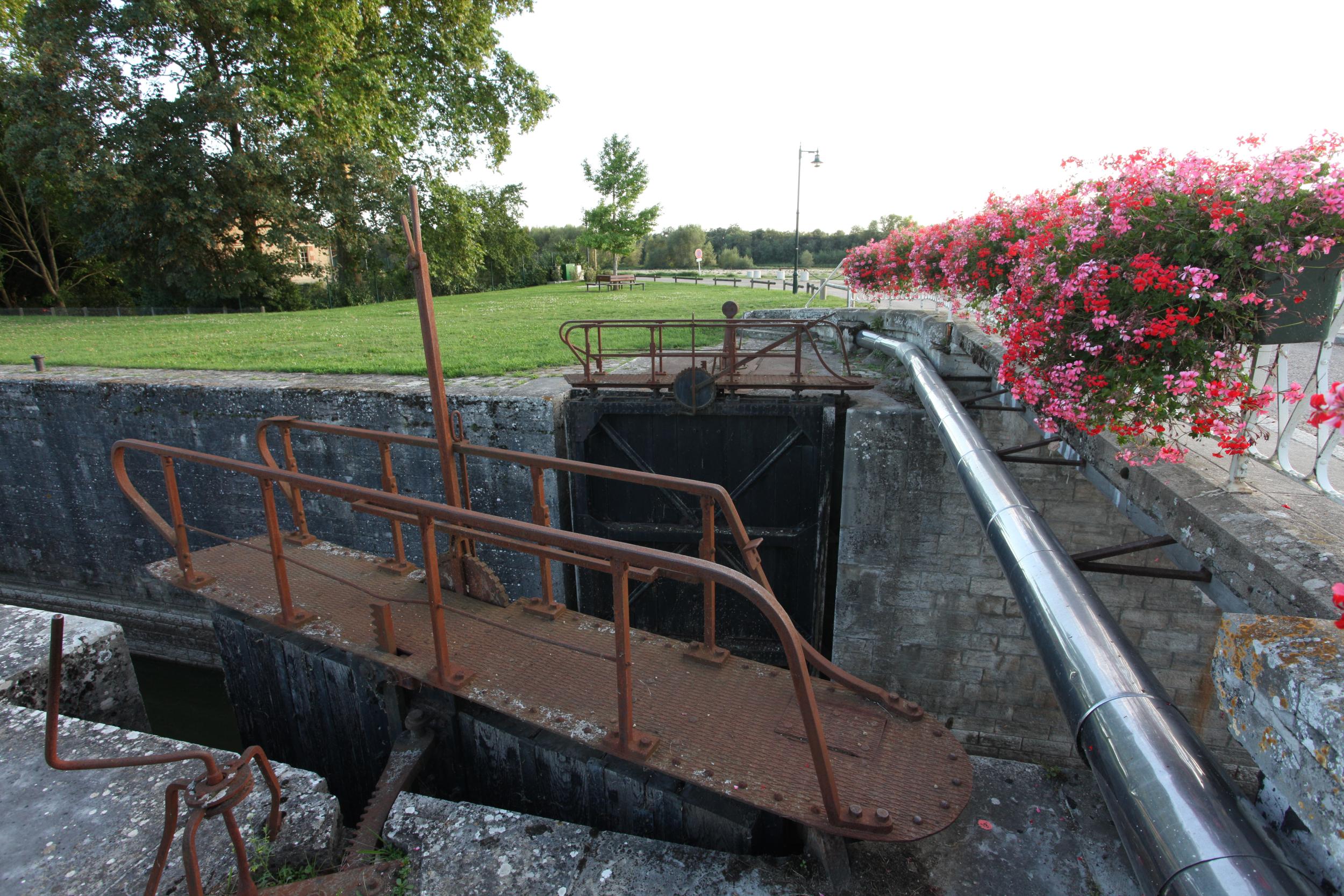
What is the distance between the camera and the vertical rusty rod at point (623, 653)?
95.6 inches

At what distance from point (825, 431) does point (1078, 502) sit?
2.18 m

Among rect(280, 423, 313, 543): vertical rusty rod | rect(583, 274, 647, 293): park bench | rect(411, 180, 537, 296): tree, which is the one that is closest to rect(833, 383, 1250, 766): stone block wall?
rect(280, 423, 313, 543): vertical rusty rod

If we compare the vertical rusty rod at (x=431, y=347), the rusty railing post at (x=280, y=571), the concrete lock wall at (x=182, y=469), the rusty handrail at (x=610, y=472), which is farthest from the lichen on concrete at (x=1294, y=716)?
the concrete lock wall at (x=182, y=469)

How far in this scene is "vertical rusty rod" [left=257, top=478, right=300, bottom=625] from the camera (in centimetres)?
333

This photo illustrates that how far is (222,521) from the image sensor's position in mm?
7797

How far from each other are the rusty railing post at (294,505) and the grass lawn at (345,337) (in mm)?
3614

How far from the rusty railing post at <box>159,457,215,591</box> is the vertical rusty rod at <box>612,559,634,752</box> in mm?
2683

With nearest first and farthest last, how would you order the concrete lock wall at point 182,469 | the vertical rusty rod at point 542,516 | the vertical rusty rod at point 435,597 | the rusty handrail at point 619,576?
the rusty handrail at point 619,576, the vertical rusty rod at point 435,597, the vertical rusty rod at point 542,516, the concrete lock wall at point 182,469

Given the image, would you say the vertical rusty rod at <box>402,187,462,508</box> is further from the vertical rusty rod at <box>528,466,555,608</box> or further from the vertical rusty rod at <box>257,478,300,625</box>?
the vertical rusty rod at <box>257,478,300,625</box>

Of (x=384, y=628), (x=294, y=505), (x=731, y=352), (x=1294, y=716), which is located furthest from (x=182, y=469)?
(x=1294, y=716)

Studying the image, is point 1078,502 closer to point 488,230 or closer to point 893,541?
point 893,541

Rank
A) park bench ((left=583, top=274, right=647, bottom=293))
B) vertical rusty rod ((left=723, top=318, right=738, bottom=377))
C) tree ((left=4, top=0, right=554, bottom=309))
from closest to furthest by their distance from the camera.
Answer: vertical rusty rod ((left=723, top=318, right=738, bottom=377)), tree ((left=4, top=0, right=554, bottom=309)), park bench ((left=583, top=274, right=647, bottom=293))

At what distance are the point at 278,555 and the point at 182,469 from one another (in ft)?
18.4

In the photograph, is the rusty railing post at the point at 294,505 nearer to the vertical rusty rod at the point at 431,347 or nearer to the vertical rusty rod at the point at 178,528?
the vertical rusty rod at the point at 178,528
